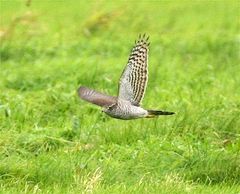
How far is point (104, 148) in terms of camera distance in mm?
7461

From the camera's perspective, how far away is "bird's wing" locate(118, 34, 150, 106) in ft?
20.9

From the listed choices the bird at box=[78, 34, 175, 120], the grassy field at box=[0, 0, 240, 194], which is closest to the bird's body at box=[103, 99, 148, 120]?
the bird at box=[78, 34, 175, 120]

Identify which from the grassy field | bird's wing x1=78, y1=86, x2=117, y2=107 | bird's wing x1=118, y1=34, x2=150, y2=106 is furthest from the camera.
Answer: the grassy field

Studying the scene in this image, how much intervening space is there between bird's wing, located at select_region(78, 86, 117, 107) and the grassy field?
1.59 ft

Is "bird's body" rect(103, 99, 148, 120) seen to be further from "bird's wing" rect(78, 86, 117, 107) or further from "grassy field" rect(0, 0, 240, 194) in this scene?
"grassy field" rect(0, 0, 240, 194)

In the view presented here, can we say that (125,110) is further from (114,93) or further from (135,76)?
(114,93)

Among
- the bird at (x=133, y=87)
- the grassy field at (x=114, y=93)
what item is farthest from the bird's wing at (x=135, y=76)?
the grassy field at (x=114, y=93)

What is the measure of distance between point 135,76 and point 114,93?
3.04 m

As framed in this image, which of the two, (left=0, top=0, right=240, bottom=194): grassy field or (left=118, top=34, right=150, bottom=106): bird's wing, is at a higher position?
(left=118, top=34, right=150, bottom=106): bird's wing

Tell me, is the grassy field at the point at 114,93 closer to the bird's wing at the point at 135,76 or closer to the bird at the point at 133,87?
the bird at the point at 133,87

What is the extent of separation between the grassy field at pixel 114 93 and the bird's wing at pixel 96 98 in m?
0.49

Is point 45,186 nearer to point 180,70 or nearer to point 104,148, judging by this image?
point 104,148

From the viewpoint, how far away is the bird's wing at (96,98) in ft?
21.3

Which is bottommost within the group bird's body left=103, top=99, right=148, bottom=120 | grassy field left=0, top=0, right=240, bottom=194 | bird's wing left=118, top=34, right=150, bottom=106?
grassy field left=0, top=0, right=240, bottom=194
